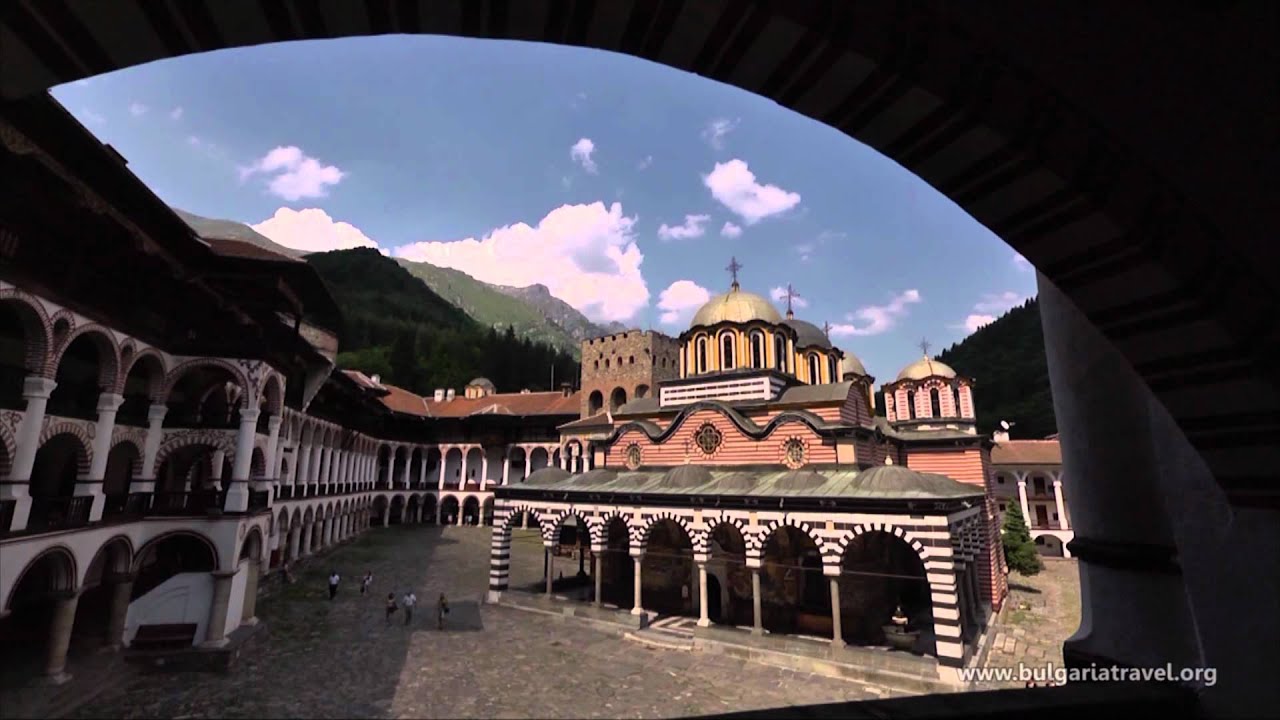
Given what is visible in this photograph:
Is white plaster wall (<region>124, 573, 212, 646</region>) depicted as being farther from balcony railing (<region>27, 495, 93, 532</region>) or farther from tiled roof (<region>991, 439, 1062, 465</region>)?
tiled roof (<region>991, 439, 1062, 465</region>)

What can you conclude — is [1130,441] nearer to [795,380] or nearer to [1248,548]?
[1248,548]

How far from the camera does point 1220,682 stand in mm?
1854

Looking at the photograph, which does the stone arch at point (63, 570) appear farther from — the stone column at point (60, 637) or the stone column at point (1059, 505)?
the stone column at point (1059, 505)

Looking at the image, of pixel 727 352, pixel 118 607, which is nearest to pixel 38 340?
pixel 118 607

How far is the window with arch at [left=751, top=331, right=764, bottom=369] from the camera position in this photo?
→ 70.3 ft

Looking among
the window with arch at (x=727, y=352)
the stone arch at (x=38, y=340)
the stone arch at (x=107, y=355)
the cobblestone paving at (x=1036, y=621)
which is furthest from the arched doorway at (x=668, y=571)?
the stone arch at (x=38, y=340)

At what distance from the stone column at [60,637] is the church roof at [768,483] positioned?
10.7m

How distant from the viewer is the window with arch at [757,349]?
21422mm

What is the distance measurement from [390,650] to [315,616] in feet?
13.4

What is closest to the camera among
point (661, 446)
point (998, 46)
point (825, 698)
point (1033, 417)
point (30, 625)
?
point (998, 46)

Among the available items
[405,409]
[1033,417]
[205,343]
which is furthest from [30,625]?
[1033,417]

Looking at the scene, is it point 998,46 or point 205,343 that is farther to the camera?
point 205,343

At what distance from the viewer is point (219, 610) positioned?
495 inches

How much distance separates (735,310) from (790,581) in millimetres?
10107
